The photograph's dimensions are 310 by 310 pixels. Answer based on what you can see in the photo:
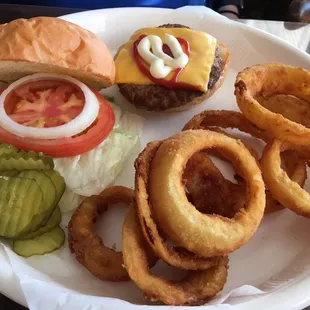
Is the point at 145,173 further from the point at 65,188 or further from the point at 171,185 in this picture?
the point at 65,188

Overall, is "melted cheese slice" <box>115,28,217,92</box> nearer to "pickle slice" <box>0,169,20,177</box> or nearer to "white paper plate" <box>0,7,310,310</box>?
"white paper plate" <box>0,7,310,310</box>

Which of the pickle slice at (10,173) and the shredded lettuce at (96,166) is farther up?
the pickle slice at (10,173)

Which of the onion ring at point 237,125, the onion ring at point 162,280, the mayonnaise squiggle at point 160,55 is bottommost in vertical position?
the onion ring at point 162,280

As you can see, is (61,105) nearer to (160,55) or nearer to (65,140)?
(65,140)

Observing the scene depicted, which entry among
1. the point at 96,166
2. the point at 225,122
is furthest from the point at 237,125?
the point at 96,166

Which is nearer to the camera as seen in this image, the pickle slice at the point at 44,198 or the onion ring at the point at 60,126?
the pickle slice at the point at 44,198

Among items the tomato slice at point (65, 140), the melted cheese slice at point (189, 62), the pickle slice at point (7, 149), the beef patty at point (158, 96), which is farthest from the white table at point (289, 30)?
the pickle slice at point (7, 149)

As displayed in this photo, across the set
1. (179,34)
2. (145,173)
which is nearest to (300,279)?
(145,173)

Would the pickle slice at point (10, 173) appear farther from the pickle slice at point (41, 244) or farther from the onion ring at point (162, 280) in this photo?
the onion ring at point (162, 280)
